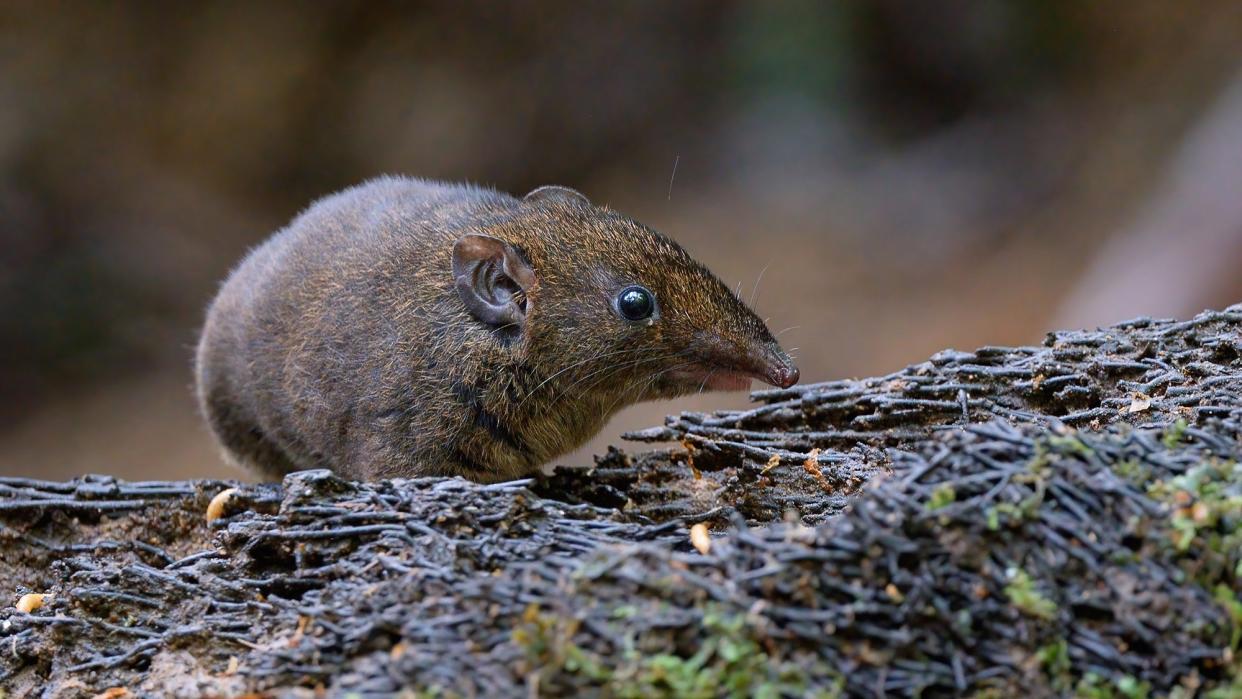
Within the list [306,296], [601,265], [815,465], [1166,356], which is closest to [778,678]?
[815,465]

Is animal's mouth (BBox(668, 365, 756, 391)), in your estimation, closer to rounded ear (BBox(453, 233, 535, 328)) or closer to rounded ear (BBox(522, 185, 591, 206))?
rounded ear (BBox(453, 233, 535, 328))

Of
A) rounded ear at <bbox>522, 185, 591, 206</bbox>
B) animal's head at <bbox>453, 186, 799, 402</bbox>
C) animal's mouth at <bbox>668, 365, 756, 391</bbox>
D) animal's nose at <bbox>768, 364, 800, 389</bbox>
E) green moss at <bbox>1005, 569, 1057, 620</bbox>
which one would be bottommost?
green moss at <bbox>1005, 569, 1057, 620</bbox>

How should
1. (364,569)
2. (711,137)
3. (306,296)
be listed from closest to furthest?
1. (364,569)
2. (306,296)
3. (711,137)

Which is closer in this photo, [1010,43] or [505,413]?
[505,413]

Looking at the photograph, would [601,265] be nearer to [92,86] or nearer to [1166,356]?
[1166,356]

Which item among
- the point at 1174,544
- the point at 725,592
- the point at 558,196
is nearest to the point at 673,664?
the point at 725,592

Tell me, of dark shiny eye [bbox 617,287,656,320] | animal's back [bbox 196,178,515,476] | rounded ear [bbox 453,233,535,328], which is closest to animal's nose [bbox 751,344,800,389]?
dark shiny eye [bbox 617,287,656,320]

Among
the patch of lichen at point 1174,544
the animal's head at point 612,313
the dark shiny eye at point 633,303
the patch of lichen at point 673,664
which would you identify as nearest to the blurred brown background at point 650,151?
the animal's head at point 612,313
